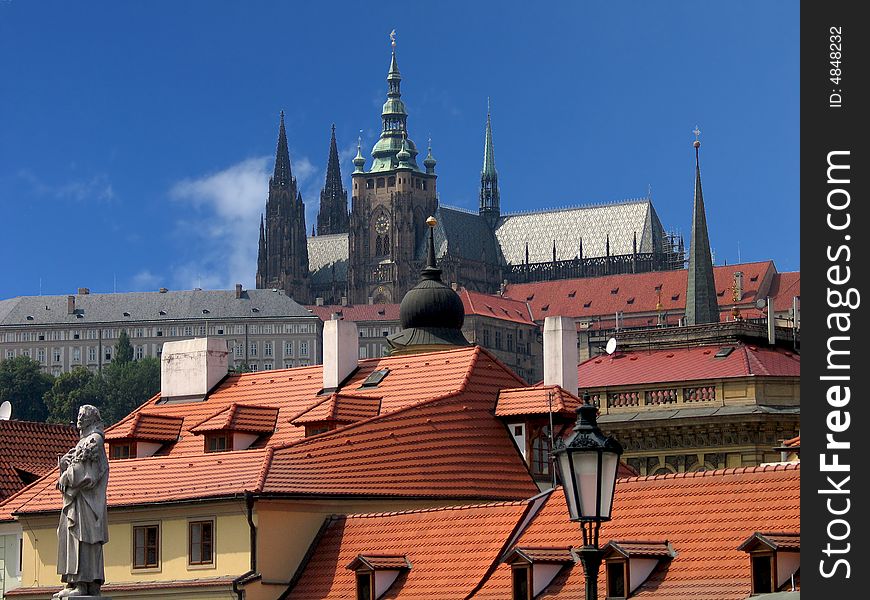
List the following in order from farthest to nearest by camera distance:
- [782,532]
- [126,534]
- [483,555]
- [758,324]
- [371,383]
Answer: [758,324] → [371,383] → [126,534] → [483,555] → [782,532]

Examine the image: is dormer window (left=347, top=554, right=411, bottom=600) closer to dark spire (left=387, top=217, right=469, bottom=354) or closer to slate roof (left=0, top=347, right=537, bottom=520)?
slate roof (left=0, top=347, right=537, bottom=520)

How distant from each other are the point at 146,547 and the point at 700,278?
72.9 metres

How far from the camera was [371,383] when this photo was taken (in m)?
47.3

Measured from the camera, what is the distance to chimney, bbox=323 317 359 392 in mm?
48375

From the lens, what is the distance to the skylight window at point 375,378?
4722 cm

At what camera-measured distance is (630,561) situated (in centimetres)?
3136

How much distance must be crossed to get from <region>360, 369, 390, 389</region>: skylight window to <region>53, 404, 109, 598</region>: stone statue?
25.3 metres

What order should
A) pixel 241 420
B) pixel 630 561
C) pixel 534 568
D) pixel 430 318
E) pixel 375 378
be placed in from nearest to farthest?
pixel 630 561 → pixel 534 568 → pixel 241 420 → pixel 375 378 → pixel 430 318

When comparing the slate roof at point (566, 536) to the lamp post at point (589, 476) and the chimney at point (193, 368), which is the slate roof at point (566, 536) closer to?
the chimney at point (193, 368)

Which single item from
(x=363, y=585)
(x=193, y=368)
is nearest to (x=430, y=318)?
(x=193, y=368)

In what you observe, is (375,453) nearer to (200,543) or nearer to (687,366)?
(200,543)
